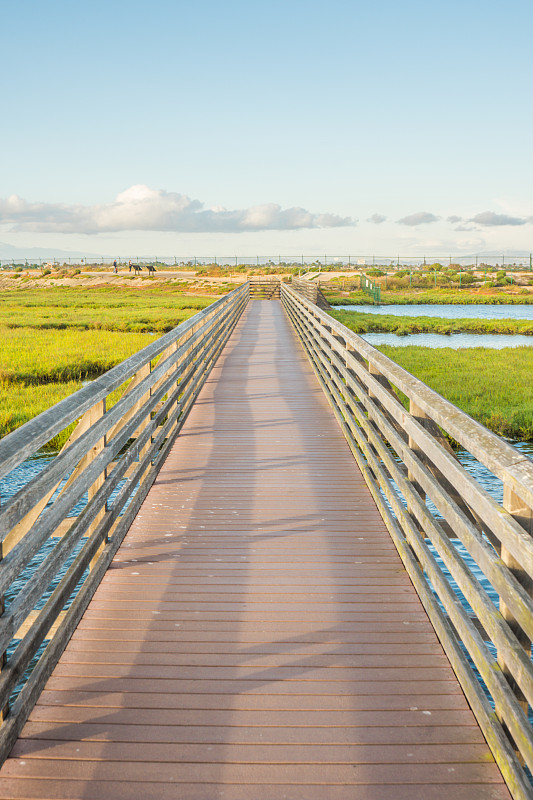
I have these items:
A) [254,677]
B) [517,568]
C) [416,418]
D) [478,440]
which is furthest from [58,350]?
[517,568]

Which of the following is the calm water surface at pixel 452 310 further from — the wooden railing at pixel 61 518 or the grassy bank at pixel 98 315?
the wooden railing at pixel 61 518

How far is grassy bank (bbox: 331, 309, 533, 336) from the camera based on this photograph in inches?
1308

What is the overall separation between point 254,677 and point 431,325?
33.1 meters

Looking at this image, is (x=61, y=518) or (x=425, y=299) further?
(x=425, y=299)

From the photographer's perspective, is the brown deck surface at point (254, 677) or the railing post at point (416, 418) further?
the railing post at point (416, 418)

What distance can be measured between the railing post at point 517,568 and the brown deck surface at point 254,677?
40 centimetres

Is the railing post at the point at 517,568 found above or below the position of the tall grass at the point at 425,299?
below

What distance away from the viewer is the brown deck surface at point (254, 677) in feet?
8.05

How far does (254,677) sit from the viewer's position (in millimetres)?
3047

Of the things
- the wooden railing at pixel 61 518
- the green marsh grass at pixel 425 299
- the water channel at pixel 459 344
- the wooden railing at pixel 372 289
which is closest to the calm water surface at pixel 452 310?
the water channel at pixel 459 344

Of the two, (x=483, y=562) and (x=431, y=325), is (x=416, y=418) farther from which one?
(x=431, y=325)

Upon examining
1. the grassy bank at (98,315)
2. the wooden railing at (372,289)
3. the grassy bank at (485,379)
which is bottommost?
the grassy bank at (485,379)

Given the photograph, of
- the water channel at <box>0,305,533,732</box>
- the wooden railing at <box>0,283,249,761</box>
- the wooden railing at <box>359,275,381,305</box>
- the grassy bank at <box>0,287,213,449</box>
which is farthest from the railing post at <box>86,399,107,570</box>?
the wooden railing at <box>359,275,381,305</box>

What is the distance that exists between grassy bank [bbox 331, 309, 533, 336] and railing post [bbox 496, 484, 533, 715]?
30.2 metres
